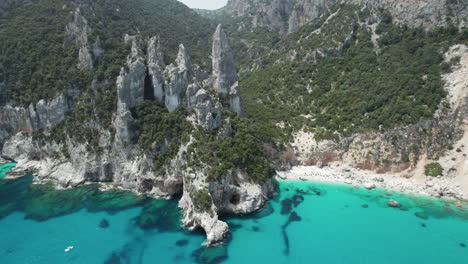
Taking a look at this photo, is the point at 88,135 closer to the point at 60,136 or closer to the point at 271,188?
the point at 60,136

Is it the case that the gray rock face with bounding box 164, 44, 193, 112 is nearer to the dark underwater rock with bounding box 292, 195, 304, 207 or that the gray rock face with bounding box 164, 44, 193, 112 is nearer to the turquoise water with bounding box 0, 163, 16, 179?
the dark underwater rock with bounding box 292, 195, 304, 207

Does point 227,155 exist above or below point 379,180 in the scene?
above

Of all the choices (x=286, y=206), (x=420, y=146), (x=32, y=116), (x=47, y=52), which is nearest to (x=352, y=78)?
(x=420, y=146)

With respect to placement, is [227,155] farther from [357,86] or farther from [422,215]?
[357,86]

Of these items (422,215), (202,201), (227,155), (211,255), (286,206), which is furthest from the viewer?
(227,155)

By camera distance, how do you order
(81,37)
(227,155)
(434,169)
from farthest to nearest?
(81,37)
(434,169)
(227,155)

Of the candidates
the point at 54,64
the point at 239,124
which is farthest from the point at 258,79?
the point at 54,64
